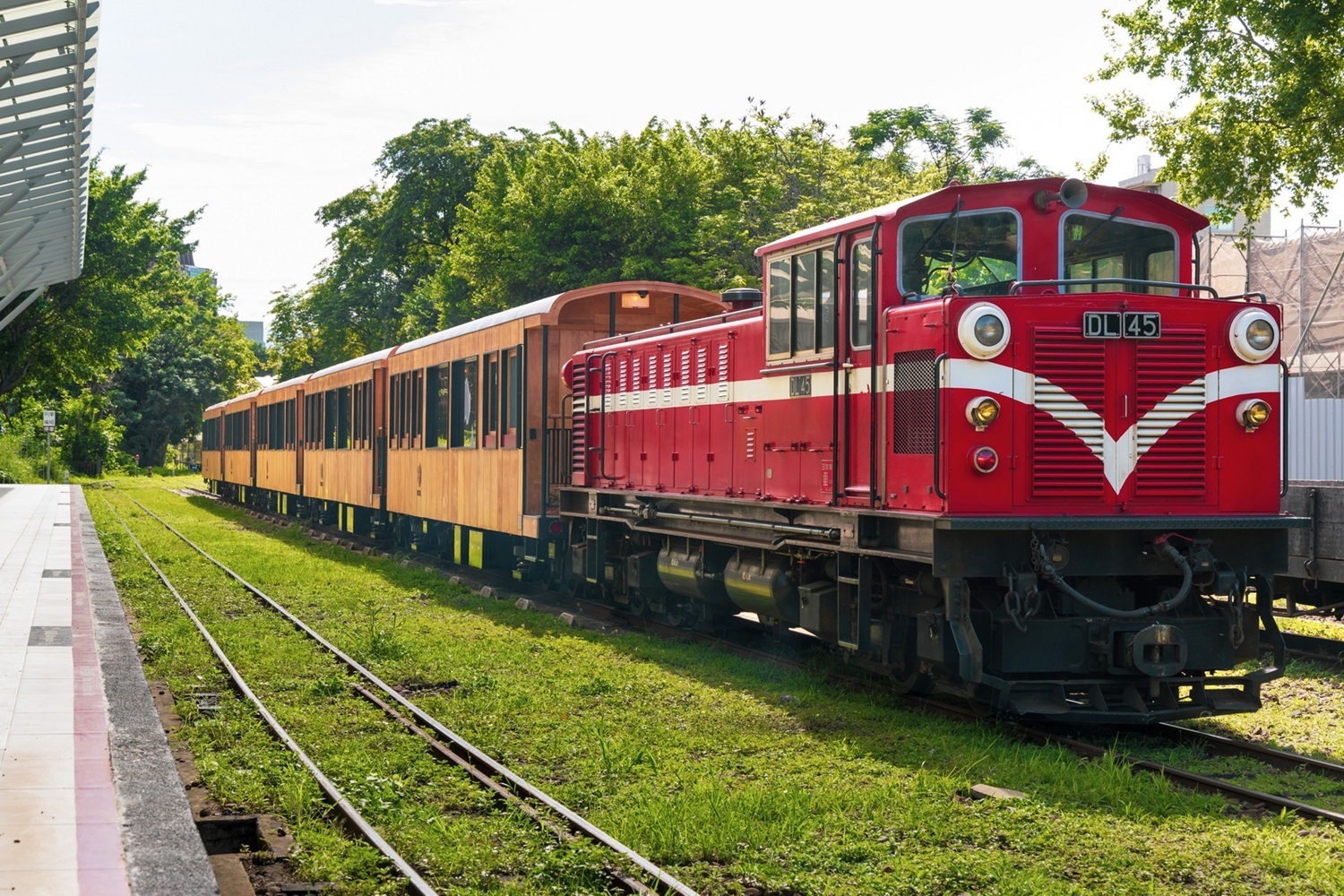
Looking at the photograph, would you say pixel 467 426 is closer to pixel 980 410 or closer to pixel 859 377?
pixel 859 377

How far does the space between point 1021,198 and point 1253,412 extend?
7.34ft

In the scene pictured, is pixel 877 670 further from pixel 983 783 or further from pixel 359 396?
pixel 359 396

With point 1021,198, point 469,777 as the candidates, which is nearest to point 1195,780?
point 1021,198

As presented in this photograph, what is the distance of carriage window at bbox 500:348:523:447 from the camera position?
1738cm

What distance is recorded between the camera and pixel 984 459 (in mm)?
8617

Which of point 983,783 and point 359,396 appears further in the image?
point 359,396

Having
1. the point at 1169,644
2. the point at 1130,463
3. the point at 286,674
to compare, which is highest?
the point at 1130,463

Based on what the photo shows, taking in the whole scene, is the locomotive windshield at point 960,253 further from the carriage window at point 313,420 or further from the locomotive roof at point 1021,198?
the carriage window at point 313,420

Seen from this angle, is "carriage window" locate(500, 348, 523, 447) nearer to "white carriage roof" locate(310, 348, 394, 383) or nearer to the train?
the train

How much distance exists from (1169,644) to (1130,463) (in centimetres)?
126

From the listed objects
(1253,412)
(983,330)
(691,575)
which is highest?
(983,330)

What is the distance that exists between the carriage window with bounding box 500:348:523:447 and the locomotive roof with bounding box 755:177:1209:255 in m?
7.94

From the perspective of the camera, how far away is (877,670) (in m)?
10.0

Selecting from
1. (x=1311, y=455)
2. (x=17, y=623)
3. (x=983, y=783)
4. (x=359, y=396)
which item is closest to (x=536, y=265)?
(x=359, y=396)
